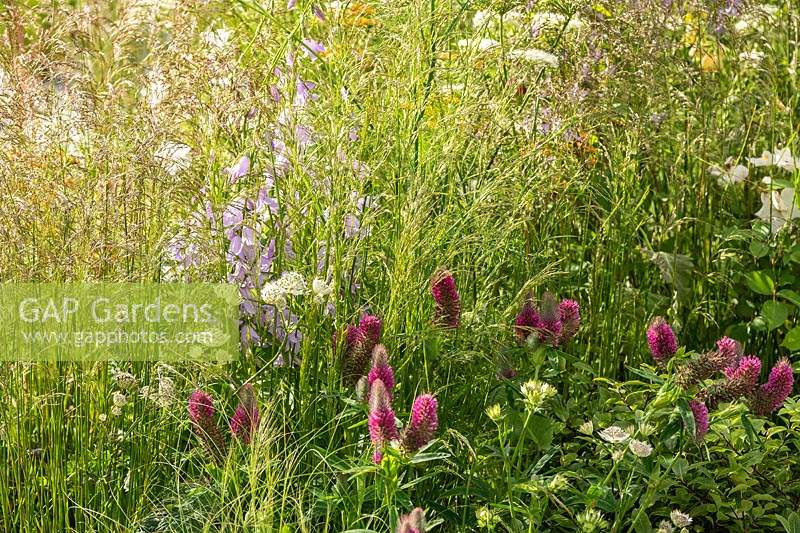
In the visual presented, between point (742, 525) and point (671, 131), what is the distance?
1.50m

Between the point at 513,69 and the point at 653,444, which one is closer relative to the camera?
the point at 653,444

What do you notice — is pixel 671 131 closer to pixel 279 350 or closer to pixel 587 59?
pixel 587 59

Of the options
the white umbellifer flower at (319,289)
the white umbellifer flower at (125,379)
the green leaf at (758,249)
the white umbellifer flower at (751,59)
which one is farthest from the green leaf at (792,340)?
the white umbellifer flower at (125,379)

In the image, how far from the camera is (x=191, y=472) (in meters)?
2.51

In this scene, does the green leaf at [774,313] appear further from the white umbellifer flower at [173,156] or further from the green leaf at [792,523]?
the white umbellifer flower at [173,156]

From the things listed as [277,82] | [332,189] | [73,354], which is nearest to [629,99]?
[277,82]

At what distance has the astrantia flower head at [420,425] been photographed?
201 centimetres

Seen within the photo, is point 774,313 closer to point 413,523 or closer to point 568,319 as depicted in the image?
point 568,319

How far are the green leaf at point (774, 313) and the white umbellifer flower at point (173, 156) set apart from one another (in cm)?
165

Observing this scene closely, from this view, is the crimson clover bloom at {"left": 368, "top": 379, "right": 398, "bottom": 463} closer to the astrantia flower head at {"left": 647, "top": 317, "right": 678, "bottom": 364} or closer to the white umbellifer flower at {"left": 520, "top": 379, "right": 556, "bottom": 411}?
the white umbellifer flower at {"left": 520, "top": 379, "right": 556, "bottom": 411}

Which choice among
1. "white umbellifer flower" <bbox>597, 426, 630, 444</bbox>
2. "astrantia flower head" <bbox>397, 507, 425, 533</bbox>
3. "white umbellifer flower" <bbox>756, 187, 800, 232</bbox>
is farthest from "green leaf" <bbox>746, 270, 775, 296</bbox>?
"astrantia flower head" <bbox>397, 507, 425, 533</bbox>

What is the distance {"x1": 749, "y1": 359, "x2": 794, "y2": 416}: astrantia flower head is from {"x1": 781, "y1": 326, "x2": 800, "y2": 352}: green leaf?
0.84m

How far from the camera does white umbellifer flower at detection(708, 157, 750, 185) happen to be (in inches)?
136

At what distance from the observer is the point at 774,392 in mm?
2436
